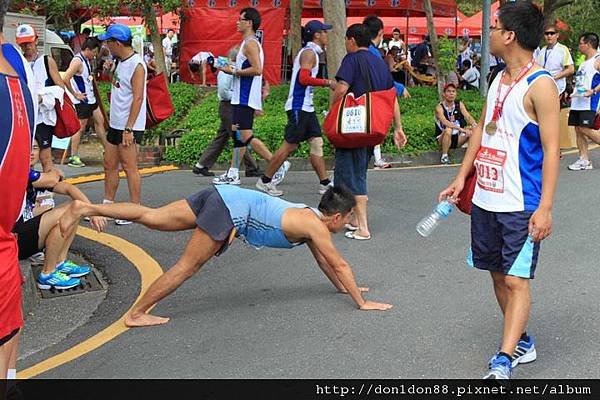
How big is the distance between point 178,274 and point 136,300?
2.56 feet

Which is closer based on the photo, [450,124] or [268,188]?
[268,188]

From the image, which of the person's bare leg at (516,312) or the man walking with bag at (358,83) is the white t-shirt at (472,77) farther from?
the person's bare leg at (516,312)

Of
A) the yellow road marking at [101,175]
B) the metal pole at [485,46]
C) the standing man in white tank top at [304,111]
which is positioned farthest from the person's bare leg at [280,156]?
the metal pole at [485,46]

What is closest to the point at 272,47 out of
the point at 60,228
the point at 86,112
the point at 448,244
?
the point at 86,112

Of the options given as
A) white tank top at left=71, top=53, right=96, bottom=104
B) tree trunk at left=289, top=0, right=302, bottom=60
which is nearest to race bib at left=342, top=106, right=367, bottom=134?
white tank top at left=71, top=53, right=96, bottom=104

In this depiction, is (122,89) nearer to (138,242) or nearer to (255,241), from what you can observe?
(138,242)

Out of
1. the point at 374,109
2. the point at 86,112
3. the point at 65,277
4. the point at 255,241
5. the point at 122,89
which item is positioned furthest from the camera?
the point at 86,112

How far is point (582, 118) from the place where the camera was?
37.3ft

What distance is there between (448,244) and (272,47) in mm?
16030

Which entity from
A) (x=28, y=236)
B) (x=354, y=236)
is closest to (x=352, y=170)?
(x=354, y=236)

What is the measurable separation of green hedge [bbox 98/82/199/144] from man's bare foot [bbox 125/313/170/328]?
25.1 feet

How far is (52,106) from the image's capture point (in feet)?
27.1

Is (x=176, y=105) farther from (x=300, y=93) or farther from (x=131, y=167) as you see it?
(x=131, y=167)

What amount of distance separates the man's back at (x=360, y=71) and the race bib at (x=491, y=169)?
277cm
